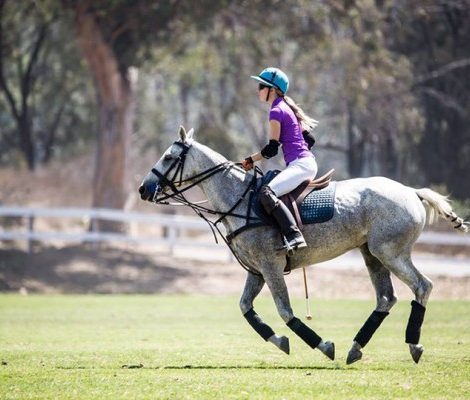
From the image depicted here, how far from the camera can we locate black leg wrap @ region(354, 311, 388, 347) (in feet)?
38.8

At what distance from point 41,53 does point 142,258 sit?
26.1 metres

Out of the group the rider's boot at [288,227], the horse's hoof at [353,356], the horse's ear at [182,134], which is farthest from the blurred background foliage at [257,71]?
the horse's hoof at [353,356]

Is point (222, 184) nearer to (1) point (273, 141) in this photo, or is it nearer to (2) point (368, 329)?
(1) point (273, 141)

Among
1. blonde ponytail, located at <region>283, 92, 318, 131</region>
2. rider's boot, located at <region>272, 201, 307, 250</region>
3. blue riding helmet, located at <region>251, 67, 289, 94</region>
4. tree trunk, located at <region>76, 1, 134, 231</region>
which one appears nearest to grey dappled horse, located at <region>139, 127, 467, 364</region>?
rider's boot, located at <region>272, 201, 307, 250</region>

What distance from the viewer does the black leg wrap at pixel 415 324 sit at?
1179 centimetres

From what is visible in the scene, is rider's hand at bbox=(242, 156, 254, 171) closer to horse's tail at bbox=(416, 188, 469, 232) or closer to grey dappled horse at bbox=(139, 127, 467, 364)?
grey dappled horse at bbox=(139, 127, 467, 364)

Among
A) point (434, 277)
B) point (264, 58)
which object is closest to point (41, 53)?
point (264, 58)

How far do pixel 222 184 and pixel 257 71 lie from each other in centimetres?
2830

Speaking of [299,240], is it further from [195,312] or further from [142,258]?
[142,258]

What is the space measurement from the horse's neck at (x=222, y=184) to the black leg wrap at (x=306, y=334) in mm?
1554

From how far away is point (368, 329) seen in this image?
1195 centimetres

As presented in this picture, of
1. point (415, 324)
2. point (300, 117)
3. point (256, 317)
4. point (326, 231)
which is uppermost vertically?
point (300, 117)

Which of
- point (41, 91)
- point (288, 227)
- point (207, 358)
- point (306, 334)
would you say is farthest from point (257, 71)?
point (306, 334)

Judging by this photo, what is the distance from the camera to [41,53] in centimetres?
5394
